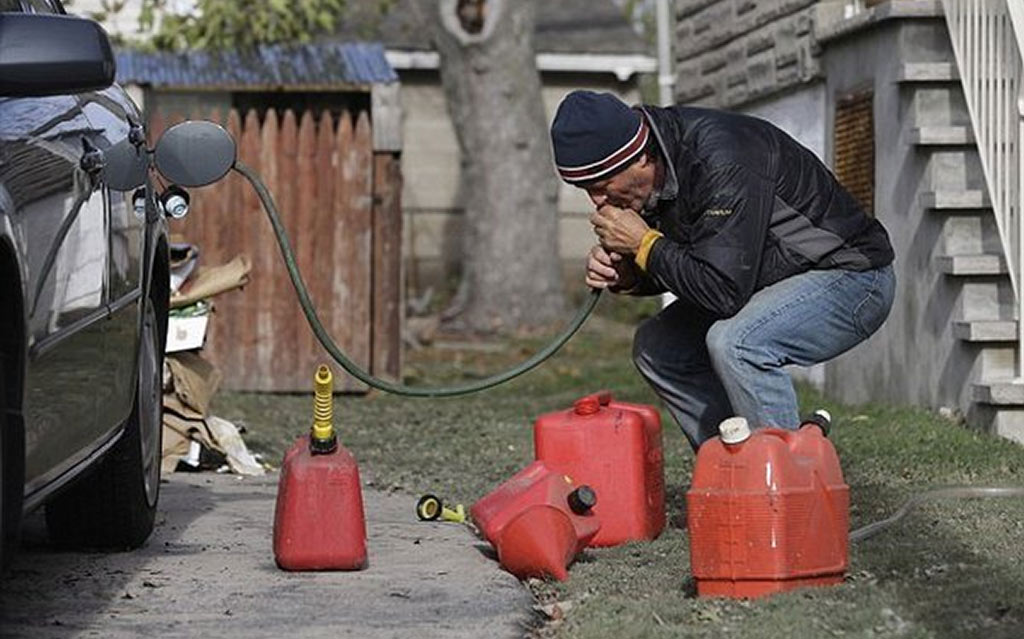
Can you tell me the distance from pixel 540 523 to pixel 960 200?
444 cm

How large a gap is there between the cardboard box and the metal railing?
144 inches

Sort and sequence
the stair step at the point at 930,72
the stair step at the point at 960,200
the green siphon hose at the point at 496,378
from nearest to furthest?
the green siphon hose at the point at 496,378, the stair step at the point at 960,200, the stair step at the point at 930,72

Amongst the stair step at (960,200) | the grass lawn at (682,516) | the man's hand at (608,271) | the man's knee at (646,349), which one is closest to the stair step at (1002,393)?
the grass lawn at (682,516)

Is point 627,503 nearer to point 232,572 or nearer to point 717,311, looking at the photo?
point 717,311

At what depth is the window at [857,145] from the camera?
38.4 ft

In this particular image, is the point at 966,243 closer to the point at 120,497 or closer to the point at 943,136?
the point at 943,136

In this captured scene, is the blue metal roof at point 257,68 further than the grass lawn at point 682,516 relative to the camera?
Yes

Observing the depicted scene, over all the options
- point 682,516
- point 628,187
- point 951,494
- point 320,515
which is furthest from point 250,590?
point 951,494

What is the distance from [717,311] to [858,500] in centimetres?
164

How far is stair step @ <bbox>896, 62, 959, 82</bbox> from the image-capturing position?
34.7 feet

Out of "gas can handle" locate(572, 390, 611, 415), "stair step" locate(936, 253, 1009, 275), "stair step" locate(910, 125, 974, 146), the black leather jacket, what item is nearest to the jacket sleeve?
the black leather jacket

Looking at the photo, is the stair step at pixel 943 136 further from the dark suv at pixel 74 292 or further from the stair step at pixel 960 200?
the dark suv at pixel 74 292

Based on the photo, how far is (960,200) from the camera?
10.3 m

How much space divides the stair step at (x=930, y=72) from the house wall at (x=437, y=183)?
16.5m
